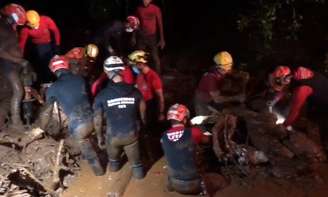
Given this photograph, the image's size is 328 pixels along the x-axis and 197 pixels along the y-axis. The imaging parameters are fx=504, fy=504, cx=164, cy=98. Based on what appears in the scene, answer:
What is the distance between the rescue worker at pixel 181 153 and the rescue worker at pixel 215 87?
127 cm

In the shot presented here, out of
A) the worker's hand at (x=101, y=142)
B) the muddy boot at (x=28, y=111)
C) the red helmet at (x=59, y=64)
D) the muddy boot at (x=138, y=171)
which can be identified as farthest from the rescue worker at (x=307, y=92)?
the muddy boot at (x=28, y=111)

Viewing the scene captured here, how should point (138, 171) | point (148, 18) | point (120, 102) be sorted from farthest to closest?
point (148, 18) < point (138, 171) < point (120, 102)

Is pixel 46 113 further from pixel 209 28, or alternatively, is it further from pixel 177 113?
pixel 209 28

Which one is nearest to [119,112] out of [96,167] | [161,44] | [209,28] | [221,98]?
[96,167]

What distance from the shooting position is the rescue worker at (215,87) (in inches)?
334

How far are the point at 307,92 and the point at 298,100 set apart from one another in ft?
0.65

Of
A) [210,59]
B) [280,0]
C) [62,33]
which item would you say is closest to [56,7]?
[62,33]

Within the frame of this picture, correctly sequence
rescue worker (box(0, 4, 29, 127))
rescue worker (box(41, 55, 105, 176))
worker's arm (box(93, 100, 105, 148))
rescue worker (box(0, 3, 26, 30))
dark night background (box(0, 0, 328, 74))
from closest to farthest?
worker's arm (box(93, 100, 105, 148)) → rescue worker (box(41, 55, 105, 176)) → rescue worker (box(0, 4, 29, 127)) → rescue worker (box(0, 3, 26, 30)) → dark night background (box(0, 0, 328, 74))

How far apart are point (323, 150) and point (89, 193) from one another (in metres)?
3.82

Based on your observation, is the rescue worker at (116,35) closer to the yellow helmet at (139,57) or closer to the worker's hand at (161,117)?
the yellow helmet at (139,57)

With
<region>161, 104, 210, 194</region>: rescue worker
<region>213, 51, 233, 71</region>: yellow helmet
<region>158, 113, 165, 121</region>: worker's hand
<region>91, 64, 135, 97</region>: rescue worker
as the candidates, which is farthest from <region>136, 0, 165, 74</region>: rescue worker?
<region>161, 104, 210, 194</region>: rescue worker

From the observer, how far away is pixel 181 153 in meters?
7.05

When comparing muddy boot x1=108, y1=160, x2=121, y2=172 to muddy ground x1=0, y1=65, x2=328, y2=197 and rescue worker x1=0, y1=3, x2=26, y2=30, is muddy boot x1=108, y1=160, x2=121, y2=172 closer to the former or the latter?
muddy ground x1=0, y1=65, x2=328, y2=197

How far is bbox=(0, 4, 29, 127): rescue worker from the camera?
8.25 meters
